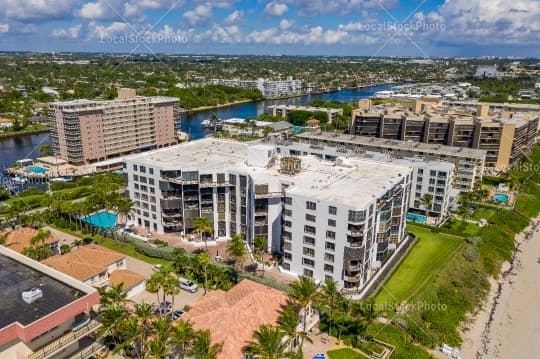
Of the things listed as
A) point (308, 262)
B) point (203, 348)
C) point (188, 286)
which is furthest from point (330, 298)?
point (188, 286)

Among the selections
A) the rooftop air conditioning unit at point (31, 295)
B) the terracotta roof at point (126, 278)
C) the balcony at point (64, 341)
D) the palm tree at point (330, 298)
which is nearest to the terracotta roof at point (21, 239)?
the terracotta roof at point (126, 278)

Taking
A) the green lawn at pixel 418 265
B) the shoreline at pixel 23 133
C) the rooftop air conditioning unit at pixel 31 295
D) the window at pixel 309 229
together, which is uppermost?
the rooftop air conditioning unit at pixel 31 295

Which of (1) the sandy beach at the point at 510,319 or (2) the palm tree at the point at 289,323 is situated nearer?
(2) the palm tree at the point at 289,323

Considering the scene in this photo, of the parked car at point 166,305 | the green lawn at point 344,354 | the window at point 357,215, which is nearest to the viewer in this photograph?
the green lawn at point 344,354

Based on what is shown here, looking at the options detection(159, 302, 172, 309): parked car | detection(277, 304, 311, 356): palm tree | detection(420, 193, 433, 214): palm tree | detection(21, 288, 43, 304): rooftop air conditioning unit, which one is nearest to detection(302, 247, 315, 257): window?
detection(277, 304, 311, 356): palm tree

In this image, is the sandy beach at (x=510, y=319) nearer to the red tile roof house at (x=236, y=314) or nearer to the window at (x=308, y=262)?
the window at (x=308, y=262)

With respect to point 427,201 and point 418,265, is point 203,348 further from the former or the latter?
point 427,201

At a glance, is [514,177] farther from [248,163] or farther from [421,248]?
[248,163]
